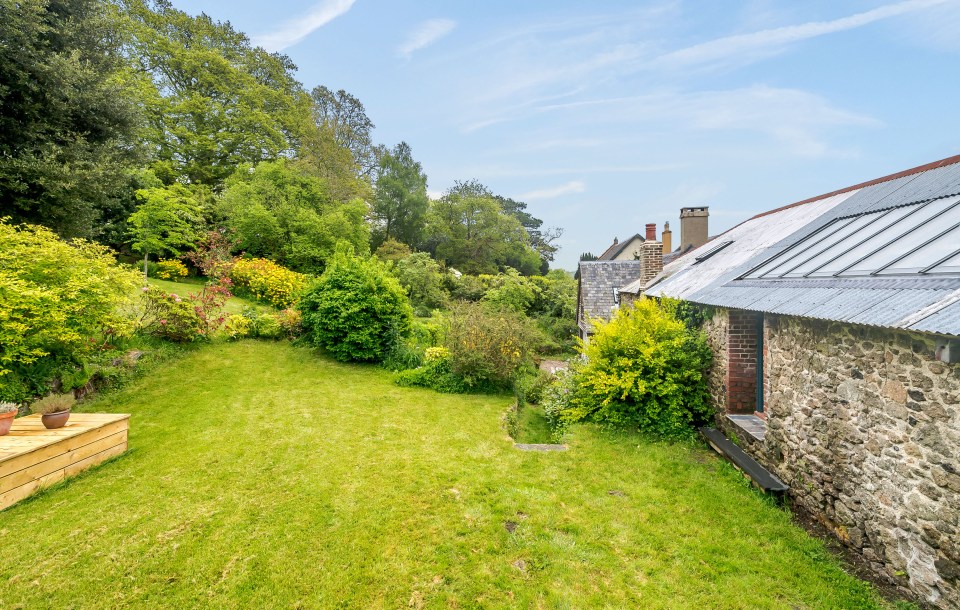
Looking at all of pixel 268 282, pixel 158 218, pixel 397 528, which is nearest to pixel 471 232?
pixel 268 282

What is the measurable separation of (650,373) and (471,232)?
82.7 feet

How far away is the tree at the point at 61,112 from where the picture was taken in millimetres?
8109

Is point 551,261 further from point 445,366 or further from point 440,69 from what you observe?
Answer: point 445,366

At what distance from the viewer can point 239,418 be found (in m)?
7.37

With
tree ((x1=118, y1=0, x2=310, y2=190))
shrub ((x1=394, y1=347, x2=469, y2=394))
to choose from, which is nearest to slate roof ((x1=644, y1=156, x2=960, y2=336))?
shrub ((x1=394, y1=347, x2=469, y2=394))

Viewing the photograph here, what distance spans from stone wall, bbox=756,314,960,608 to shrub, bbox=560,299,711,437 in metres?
1.97

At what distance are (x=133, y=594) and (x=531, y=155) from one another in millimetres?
24685

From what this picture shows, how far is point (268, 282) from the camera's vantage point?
15.0 m

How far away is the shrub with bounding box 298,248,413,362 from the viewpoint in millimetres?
11180

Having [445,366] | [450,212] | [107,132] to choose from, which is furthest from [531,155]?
[107,132]

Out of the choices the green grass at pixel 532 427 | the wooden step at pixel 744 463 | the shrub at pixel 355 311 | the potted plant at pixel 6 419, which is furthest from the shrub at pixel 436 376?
the potted plant at pixel 6 419

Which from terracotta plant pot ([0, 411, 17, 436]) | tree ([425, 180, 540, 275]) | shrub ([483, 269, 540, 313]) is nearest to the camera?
terracotta plant pot ([0, 411, 17, 436])

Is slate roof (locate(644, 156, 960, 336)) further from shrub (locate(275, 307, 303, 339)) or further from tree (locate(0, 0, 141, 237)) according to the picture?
tree (locate(0, 0, 141, 237))

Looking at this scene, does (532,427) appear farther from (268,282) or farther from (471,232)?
(471,232)
